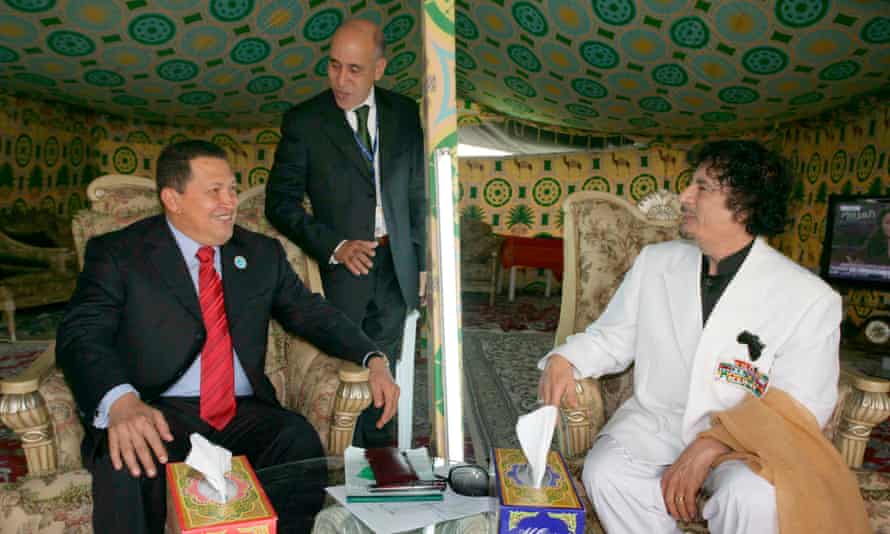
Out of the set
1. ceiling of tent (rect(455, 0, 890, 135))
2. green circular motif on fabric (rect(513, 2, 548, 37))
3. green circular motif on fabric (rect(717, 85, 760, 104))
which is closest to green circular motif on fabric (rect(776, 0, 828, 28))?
ceiling of tent (rect(455, 0, 890, 135))

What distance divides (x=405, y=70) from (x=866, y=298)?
169 inches

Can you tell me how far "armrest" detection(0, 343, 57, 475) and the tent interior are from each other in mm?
1827

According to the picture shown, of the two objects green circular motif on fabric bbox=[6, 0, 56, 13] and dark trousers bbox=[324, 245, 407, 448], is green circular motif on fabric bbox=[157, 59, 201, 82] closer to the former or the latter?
green circular motif on fabric bbox=[6, 0, 56, 13]

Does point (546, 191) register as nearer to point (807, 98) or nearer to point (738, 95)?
point (738, 95)

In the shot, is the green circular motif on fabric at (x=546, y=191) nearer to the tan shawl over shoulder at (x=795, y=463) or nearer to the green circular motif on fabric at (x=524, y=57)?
the green circular motif on fabric at (x=524, y=57)

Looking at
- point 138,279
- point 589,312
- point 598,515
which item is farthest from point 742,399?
point 138,279

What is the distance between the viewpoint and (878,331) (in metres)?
4.69

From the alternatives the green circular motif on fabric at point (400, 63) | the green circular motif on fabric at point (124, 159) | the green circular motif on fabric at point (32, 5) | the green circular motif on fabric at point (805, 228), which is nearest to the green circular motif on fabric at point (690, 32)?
the green circular motif on fabric at point (400, 63)

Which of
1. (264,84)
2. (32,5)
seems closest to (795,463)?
(32,5)

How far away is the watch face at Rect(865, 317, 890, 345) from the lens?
4.66m

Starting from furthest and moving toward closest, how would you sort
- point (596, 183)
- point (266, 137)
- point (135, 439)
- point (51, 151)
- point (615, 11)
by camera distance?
1. point (596, 183)
2. point (266, 137)
3. point (51, 151)
4. point (615, 11)
5. point (135, 439)

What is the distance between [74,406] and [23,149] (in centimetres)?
520

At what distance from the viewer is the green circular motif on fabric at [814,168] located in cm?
602

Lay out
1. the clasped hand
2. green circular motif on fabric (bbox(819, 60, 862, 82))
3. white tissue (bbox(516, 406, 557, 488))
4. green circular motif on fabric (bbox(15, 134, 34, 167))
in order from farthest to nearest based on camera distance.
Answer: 1. green circular motif on fabric (bbox(15, 134, 34, 167))
2. green circular motif on fabric (bbox(819, 60, 862, 82))
3. the clasped hand
4. white tissue (bbox(516, 406, 557, 488))
